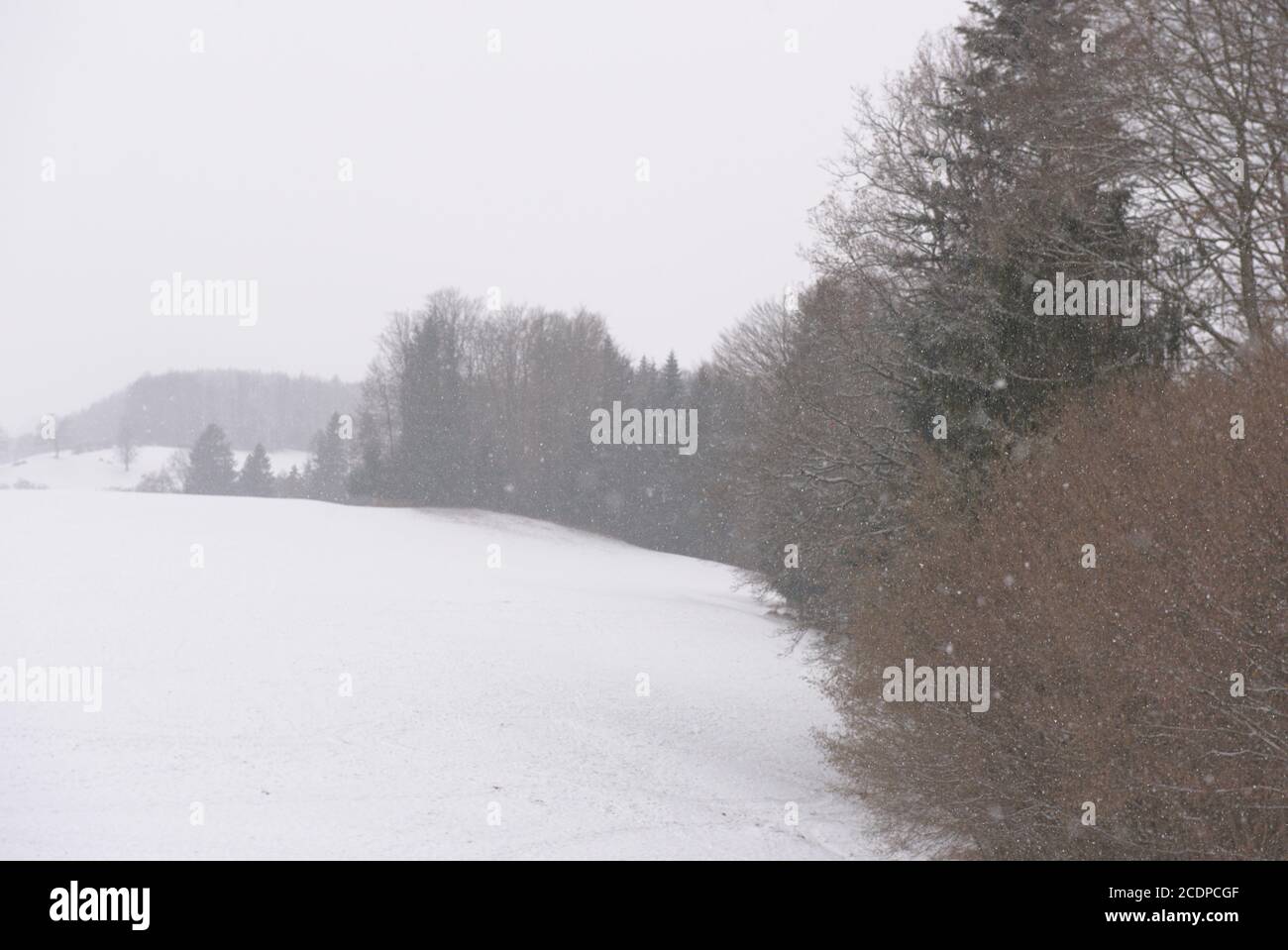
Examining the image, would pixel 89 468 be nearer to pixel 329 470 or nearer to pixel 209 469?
pixel 209 469

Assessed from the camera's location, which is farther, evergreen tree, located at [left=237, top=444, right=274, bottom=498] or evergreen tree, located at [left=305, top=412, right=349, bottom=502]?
evergreen tree, located at [left=305, top=412, right=349, bottom=502]

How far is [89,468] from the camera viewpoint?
101 metres

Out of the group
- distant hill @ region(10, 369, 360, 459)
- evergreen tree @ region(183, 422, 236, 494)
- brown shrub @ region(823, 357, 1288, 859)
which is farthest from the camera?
distant hill @ region(10, 369, 360, 459)

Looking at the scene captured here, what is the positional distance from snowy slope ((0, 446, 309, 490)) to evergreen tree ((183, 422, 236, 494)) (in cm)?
1418

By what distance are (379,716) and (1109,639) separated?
12.2 m

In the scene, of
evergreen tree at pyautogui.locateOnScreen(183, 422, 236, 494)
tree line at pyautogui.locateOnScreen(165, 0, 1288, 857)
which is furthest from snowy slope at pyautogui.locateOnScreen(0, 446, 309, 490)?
tree line at pyautogui.locateOnScreen(165, 0, 1288, 857)

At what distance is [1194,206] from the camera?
14.5 metres

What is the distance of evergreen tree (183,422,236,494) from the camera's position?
74125 mm

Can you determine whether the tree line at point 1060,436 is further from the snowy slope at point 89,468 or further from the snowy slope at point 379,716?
the snowy slope at point 89,468

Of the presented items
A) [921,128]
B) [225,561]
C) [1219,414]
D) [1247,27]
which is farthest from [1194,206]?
[225,561]

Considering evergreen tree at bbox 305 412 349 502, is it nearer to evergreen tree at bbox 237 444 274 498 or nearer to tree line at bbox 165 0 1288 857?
Answer: evergreen tree at bbox 237 444 274 498
